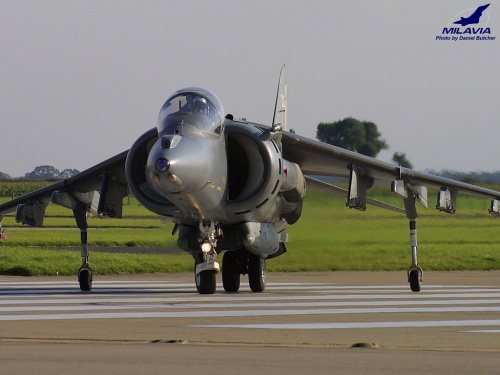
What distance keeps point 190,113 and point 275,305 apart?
2872 mm

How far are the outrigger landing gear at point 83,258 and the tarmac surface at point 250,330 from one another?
8.6 inches

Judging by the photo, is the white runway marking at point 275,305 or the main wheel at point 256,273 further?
the main wheel at point 256,273

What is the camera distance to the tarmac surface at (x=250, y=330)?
682 cm

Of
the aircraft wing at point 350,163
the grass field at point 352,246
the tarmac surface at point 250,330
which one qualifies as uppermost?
the aircraft wing at point 350,163

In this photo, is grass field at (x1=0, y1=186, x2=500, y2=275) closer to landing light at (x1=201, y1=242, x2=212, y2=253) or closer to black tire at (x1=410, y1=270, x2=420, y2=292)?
black tire at (x1=410, y1=270, x2=420, y2=292)

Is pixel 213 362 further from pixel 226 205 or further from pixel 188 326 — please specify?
pixel 226 205

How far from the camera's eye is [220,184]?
45.5ft

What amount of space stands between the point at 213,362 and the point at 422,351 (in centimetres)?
177

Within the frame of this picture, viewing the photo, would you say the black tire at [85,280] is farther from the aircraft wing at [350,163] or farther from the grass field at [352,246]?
the aircraft wing at [350,163]

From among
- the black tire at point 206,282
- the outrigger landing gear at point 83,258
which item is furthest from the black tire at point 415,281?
the outrigger landing gear at point 83,258

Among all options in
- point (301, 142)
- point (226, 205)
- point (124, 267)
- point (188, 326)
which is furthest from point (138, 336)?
point (124, 267)

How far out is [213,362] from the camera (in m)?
6.86

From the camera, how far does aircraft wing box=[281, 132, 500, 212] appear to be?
1605 cm

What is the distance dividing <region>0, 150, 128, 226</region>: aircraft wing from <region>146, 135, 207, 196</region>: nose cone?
3.49m
